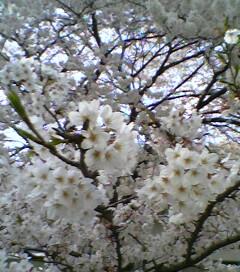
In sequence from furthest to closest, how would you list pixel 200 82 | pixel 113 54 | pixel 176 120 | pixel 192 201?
pixel 200 82
pixel 113 54
pixel 176 120
pixel 192 201

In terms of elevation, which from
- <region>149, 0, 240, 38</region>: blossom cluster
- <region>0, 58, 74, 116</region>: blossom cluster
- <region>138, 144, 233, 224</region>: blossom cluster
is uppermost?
<region>149, 0, 240, 38</region>: blossom cluster

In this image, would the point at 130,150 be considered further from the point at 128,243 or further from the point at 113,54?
the point at 113,54

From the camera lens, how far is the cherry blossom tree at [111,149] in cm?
148

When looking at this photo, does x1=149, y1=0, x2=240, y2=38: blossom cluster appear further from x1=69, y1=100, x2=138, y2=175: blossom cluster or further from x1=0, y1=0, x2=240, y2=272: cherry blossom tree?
x1=69, y1=100, x2=138, y2=175: blossom cluster

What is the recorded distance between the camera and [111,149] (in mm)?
1424

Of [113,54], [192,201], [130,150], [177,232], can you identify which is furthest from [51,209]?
[113,54]

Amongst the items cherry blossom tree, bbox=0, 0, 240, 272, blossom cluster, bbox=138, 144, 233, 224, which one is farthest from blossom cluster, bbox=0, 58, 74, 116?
blossom cluster, bbox=138, 144, 233, 224

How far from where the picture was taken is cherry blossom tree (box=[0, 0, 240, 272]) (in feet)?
4.85

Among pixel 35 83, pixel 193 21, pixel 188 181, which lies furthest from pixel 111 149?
pixel 193 21

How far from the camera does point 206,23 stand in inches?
143

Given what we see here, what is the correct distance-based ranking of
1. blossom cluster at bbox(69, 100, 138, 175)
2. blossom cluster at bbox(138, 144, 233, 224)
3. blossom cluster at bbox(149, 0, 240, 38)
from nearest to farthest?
1. blossom cluster at bbox(69, 100, 138, 175)
2. blossom cluster at bbox(138, 144, 233, 224)
3. blossom cluster at bbox(149, 0, 240, 38)

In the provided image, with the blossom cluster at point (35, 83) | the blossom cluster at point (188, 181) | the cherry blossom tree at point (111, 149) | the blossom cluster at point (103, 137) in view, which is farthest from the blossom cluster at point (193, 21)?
the blossom cluster at point (103, 137)

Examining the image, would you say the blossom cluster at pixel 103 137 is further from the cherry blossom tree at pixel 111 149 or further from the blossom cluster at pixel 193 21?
the blossom cluster at pixel 193 21

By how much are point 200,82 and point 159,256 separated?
15.4 feet
